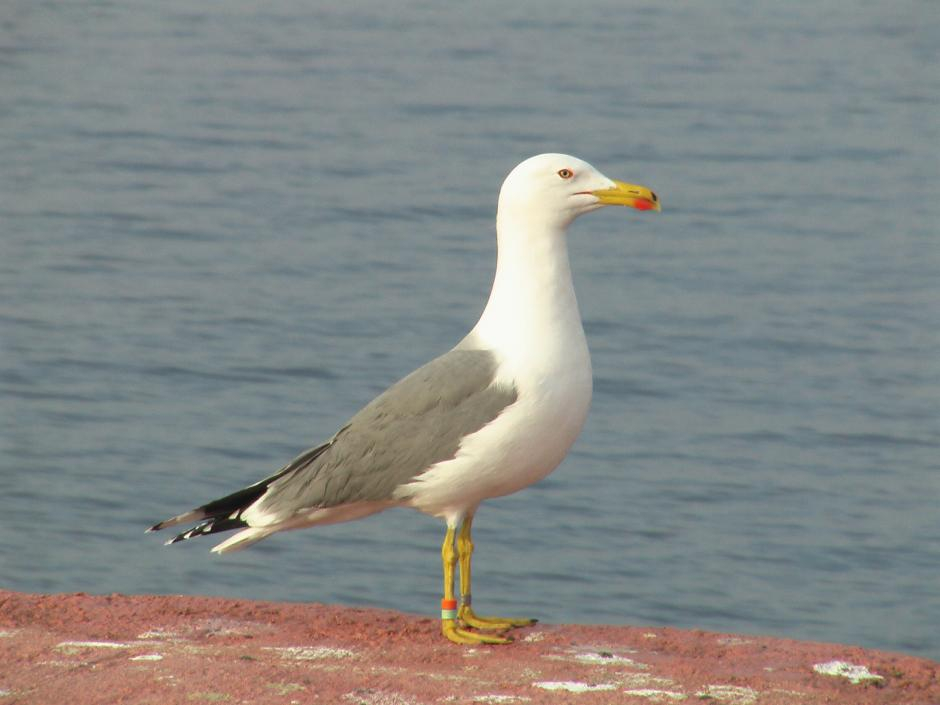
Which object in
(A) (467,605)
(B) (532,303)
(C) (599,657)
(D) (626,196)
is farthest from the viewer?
(A) (467,605)

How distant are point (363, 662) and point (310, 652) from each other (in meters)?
0.18

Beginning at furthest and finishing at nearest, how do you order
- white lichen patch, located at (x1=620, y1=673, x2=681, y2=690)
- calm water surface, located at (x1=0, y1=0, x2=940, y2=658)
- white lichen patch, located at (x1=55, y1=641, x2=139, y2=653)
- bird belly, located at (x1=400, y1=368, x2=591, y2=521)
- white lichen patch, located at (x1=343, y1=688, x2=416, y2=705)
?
calm water surface, located at (x1=0, y1=0, x2=940, y2=658), bird belly, located at (x1=400, y1=368, x2=591, y2=521), white lichen patch, located at (x1=55, y1=641, x2=139, y2=653), white lichen patch, located at (x1=620, y1=673, x2=681, y2=690), white lichen patch, located at (x1=343, y1=688, x2=416, y2=705)

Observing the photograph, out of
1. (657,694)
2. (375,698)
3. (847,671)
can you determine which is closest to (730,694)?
(657,694)

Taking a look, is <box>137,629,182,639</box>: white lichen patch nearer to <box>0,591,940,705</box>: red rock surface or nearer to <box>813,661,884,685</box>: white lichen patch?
<box>0,591,940,705</box>: red rock surface

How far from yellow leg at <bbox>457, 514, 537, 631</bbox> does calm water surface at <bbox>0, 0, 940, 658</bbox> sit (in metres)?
2.81

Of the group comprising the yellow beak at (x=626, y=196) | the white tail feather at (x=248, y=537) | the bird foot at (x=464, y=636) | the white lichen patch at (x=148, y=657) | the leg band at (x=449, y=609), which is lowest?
the white lichen patch at (x=148, y=657)

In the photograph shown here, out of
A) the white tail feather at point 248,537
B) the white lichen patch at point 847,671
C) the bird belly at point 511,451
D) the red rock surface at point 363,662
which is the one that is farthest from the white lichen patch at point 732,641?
the white tail feather at point 248,537

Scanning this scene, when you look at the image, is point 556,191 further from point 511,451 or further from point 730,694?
point 730,694

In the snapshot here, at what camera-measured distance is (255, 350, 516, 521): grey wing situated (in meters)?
5.99

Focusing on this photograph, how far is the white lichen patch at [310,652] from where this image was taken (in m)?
5.59

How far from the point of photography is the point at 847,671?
576 cm

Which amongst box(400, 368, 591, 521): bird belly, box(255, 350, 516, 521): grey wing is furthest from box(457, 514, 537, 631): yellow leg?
box(255, 350, 516, 521): grey wing

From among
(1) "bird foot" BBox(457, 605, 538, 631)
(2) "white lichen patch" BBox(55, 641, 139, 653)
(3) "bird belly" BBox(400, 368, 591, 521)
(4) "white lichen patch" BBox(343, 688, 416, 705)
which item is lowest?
(4) "white lichen patch" BBox(343, 688, 416, 705)

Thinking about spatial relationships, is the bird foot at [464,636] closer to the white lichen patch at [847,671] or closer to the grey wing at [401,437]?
the grey wing at [401,437]
